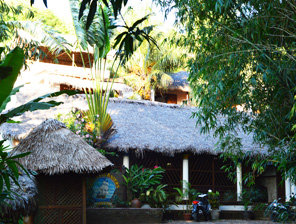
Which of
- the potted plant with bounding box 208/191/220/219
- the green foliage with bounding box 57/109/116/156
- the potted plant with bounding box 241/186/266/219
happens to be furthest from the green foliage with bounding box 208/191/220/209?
the green foliage with bounding box 57/109/116/156

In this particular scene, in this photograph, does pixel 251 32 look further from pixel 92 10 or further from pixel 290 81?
pixel 92 10

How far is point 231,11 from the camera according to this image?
7.25 metres

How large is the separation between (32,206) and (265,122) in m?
4.08

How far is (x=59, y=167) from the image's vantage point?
8.26 metres

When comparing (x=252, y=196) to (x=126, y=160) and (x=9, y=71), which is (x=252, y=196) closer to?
(x=126, y=160)

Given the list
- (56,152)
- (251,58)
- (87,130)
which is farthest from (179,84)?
(251,58)

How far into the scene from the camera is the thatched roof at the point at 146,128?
1199 centimetres

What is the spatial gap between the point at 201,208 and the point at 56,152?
4.65 m

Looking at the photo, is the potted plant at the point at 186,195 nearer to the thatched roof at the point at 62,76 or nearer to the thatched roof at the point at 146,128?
the thatched roof at the point at 146,128

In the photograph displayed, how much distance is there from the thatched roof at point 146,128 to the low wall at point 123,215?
189 centimetres

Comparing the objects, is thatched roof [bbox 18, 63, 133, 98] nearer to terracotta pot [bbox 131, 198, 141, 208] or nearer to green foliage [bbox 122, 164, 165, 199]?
green foliage [bbox 122, 164, 165, 199]

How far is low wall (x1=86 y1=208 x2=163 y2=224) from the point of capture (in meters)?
9.93

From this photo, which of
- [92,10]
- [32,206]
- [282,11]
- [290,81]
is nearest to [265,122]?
[290,81]

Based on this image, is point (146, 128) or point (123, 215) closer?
point (123, 215)
